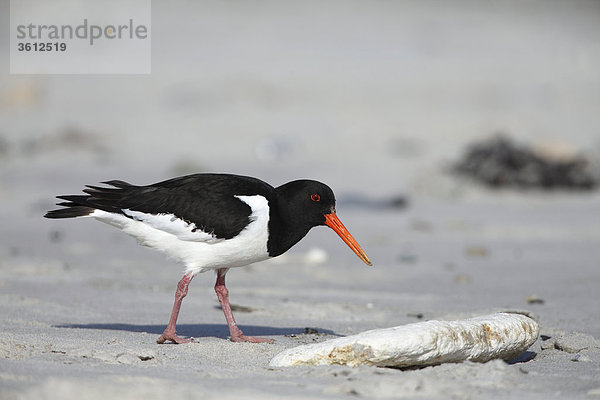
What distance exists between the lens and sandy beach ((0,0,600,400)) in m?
4.26

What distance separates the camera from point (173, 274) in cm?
844

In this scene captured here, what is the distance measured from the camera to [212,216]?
5457mm

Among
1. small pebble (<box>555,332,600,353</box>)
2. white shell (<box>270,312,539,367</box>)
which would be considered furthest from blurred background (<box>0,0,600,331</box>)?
white shell (<box>270,312,539,367</box>)

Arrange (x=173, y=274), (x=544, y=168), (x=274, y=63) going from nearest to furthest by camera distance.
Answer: (x=173, y=274) < (x=544, y=168) < (x=274, y=63)

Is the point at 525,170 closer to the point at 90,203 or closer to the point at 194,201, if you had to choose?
the point at 194,201

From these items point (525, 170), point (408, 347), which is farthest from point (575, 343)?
point (525, 170)

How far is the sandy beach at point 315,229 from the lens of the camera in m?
4.26

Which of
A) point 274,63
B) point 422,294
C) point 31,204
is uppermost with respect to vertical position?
point 274,63

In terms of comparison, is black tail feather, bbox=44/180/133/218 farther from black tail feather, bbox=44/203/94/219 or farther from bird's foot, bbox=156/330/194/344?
bird's foot, bbox=156/330/194/344

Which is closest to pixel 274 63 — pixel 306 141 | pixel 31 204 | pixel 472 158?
pixel 306 141

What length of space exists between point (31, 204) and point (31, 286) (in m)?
5.09

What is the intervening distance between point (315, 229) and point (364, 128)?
8947 mm

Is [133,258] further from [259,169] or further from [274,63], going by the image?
[274,63]

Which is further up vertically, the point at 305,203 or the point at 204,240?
the point at 305,203
